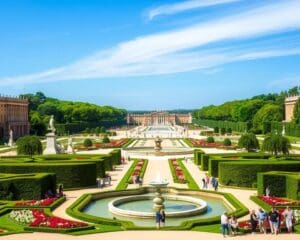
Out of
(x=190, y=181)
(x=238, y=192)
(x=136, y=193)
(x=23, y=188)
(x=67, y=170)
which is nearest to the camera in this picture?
(x=23, y=188)

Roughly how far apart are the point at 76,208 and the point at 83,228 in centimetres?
425

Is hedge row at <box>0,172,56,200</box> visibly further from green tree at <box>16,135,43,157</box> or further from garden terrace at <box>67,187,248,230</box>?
green tree at <box>16,135,43,157</box>

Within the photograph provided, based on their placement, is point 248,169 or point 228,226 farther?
point 248,169

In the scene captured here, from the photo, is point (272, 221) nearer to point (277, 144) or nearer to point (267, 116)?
point (277, 144)

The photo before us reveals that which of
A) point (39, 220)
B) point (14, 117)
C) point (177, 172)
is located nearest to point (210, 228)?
point (39, 220)

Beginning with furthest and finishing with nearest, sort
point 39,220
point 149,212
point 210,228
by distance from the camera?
point 149,212 < point 39,220 < point 210,228

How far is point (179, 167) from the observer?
37.6 m

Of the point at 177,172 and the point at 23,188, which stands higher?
the point at 23,188

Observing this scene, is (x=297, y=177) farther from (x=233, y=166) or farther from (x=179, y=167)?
(x=179, y=167)

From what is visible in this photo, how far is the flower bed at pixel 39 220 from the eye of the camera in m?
17.3

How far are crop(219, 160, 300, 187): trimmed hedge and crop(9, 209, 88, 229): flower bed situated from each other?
1206 centimetres

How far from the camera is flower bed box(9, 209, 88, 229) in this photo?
56.7 ft

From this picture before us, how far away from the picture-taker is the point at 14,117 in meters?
92.7

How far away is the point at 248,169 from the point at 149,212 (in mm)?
9125
